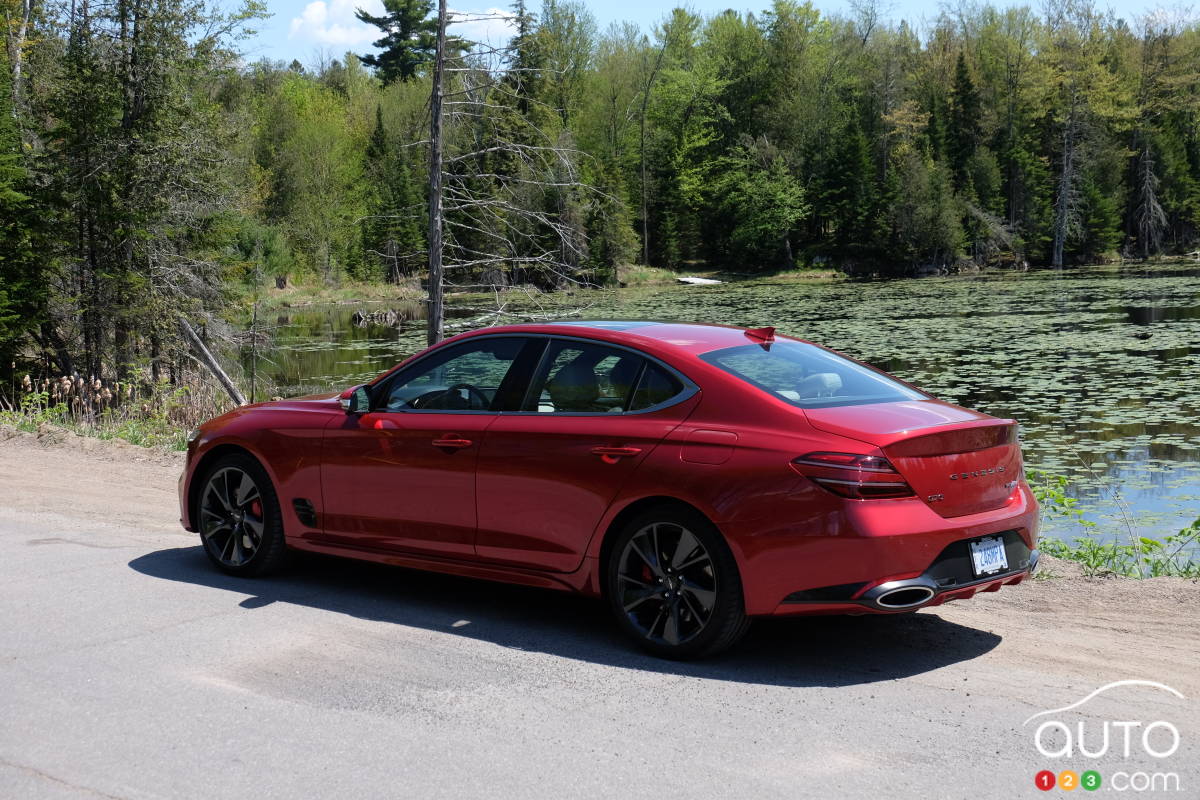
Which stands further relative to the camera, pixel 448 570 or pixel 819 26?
pixel 819 26

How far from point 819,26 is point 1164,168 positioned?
28.7m

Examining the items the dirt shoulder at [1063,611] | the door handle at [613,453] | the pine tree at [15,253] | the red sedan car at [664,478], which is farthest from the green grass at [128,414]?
the door handle at [613,453]

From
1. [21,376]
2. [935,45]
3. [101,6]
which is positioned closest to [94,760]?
[21,376]

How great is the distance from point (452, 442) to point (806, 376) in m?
1.83

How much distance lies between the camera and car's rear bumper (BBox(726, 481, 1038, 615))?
4.62 meters

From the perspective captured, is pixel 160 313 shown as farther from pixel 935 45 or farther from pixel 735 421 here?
pixel 935 45

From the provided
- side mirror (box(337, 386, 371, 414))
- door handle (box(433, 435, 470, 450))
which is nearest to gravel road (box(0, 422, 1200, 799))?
door handle (box(433, 435, 470, 450))

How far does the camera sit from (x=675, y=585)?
506 centimetres

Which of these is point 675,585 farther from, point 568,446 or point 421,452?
point 421,452

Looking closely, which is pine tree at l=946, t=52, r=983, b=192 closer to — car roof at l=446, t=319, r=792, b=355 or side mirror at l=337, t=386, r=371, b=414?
car roof at l=446, t=319, r=792, b=355

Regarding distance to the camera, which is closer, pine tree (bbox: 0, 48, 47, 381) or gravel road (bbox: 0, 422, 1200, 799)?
gravel road (bbox: 0, 422, 1200, 799)

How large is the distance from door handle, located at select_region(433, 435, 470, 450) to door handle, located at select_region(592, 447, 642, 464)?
2.71 feet

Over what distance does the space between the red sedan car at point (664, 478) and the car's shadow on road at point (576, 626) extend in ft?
0.80

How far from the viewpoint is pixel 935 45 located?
88.9m
